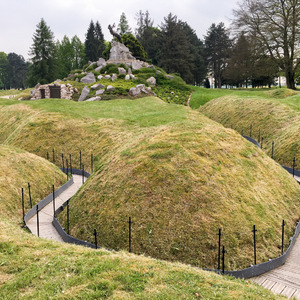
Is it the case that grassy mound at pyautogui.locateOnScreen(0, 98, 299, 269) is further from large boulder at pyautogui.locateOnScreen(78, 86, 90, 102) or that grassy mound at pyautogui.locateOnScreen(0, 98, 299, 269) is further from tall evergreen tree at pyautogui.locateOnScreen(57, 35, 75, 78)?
tall evergreen tree at pyautogui.locateOnScreen(57, 35, 75, 78)

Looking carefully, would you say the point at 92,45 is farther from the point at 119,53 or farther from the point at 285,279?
the point at 285,279

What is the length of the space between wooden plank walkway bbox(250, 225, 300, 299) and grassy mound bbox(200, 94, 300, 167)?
17417 mm

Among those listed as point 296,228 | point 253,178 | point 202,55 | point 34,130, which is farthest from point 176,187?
point 202,55

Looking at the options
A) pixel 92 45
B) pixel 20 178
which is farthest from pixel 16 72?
pixel 20 178

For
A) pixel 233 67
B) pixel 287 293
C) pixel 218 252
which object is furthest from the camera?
pixel 233 67

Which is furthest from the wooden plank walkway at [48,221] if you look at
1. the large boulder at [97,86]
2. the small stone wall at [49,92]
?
the large boulder at [97,86]

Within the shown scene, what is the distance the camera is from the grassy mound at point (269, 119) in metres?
33.1

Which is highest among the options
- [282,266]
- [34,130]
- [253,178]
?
[34,130]

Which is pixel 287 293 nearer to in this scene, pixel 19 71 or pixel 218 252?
pixel 218 252

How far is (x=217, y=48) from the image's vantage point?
9481 cm

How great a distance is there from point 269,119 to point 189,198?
28.8 meters

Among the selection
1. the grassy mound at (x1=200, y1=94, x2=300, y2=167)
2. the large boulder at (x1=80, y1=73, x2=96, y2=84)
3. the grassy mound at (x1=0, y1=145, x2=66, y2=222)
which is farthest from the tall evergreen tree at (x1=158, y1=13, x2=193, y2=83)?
the grassy mound at (x1=0, y1=145, x2=66, y2=222)

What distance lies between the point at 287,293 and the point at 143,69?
70.0 m

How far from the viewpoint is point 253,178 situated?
810 inches
